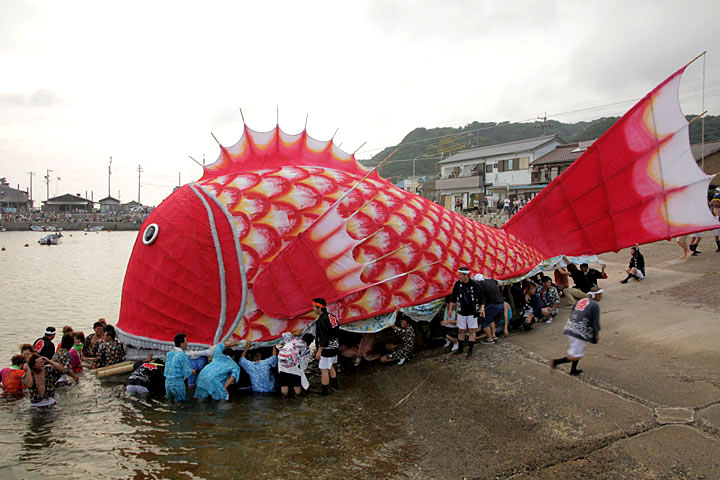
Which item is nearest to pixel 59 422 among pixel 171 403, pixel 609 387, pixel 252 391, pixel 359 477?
pixel 171 403

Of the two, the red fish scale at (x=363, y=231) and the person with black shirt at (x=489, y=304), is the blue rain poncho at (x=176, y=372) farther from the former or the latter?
the person with black shirt at (x=489, y=304)

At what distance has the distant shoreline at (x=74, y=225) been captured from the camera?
59781 mm

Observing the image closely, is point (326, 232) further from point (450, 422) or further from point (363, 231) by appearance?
point (450, 422)

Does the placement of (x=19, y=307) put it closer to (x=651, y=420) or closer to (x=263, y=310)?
(x=263, y=310)

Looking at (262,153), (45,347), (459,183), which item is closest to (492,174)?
(459,183)

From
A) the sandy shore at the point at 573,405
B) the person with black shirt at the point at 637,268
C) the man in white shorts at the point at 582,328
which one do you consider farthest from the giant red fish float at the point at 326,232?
the person with black shirt at the point at 637,268

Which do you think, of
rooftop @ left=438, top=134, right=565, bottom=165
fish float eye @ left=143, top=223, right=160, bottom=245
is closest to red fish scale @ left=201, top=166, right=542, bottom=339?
fish float eye @ left=143, top=223, right=160, bottom=245

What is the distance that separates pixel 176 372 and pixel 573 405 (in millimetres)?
4809

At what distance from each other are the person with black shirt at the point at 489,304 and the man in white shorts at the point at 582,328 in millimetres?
1541

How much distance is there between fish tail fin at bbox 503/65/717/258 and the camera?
6969 millimetres

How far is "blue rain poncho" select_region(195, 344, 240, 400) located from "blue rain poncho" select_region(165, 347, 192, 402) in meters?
0.21

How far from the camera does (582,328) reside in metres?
5.31

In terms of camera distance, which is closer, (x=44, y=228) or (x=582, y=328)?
(x=582, y=328)

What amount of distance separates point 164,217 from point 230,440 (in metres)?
3.51
